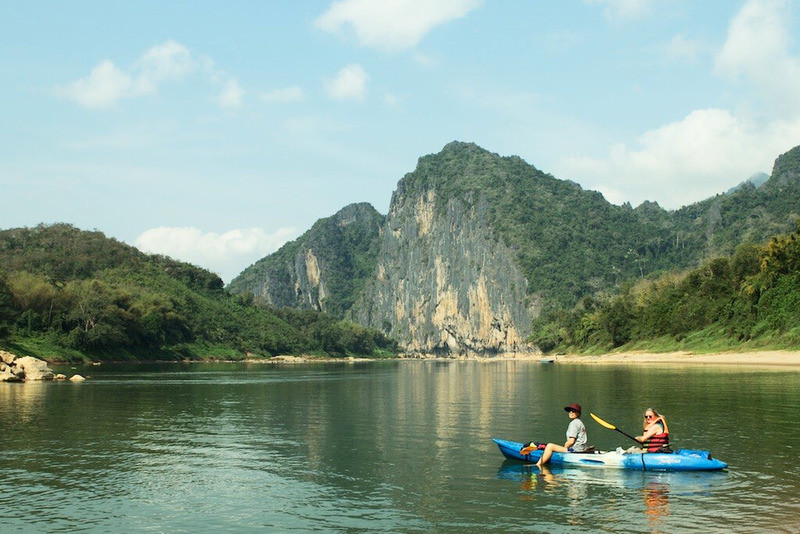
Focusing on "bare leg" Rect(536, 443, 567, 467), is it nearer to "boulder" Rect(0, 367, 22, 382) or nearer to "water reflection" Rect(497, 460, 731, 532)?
"water reflection" Rect(497, 460, 731, 532)

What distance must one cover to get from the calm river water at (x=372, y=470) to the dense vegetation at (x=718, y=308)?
36.5 metres

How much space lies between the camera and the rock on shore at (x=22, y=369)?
5622 cm

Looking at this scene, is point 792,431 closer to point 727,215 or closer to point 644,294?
point 644,294

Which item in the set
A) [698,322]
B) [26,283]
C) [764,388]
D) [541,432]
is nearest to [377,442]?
[541,432]

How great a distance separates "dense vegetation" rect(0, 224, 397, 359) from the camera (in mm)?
90062

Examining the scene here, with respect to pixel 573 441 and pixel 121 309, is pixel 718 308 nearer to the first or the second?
pixel 573 441

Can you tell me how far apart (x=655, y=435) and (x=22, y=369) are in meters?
52.9

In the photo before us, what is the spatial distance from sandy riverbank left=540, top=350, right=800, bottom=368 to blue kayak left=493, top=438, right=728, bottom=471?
44.7m

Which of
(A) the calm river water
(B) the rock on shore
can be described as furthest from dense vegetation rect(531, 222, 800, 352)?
(B) the rock on shore

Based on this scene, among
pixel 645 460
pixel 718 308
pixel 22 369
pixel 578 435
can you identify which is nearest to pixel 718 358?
pixel 718 308

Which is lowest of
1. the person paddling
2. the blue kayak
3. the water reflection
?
the water reflection

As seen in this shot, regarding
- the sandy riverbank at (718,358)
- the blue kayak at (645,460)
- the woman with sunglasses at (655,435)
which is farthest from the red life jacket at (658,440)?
the sandy riverbank at (718,358)

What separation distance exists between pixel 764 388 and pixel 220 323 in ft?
401

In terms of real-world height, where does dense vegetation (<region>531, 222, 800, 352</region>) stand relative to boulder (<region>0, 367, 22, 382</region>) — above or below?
above
